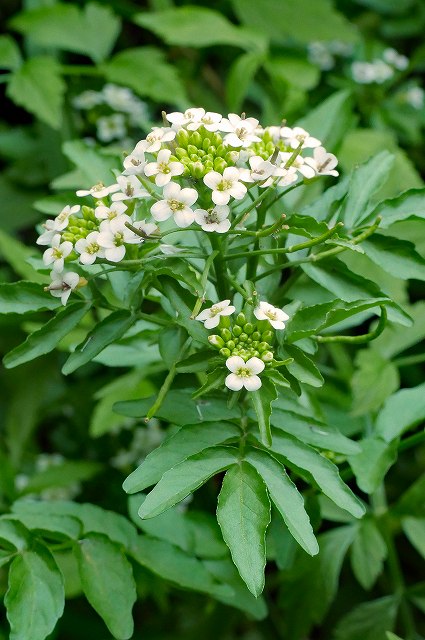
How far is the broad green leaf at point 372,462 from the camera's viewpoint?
1.19 metres

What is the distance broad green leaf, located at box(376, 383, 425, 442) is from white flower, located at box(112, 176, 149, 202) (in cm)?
56

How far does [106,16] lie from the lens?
2.26 meters

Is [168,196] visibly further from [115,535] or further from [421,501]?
[421,501]

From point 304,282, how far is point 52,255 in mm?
395

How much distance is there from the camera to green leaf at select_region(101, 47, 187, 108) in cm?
209

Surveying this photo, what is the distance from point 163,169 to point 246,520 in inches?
16.4

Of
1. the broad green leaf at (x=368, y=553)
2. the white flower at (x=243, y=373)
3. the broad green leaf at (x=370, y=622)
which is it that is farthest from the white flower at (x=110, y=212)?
the broad green leaf at (x=370, y=622)

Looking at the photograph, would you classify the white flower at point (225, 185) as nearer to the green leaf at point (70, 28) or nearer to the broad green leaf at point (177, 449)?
the broad green leaf at point (177, 449)

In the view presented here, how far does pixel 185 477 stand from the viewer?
3.15ft

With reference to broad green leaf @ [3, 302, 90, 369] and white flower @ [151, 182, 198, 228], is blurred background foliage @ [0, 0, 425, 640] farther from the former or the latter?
white flower @ [151, 182, 198, 228]

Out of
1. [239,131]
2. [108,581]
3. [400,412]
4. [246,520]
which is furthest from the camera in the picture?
[400,412]

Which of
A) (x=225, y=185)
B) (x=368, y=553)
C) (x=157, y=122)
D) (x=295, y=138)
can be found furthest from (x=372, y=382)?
(x=157, y=122)

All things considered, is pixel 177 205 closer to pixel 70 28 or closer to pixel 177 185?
pixel 177 185

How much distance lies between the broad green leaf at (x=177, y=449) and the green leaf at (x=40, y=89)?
43.8 inches
